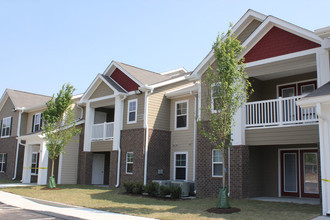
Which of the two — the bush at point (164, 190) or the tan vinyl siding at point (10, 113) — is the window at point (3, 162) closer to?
the tan vinyl siding at point (10, 113)

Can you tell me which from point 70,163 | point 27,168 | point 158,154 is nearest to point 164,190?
point 158,154

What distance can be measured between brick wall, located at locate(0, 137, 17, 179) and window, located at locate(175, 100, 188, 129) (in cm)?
1680

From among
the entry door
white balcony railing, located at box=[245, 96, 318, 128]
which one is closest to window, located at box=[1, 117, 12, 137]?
the entry door

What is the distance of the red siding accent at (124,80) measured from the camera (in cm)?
2179

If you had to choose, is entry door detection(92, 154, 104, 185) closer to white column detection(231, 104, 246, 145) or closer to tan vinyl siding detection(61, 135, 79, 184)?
tan vinyl siding detection(61, 135, 79, 184)

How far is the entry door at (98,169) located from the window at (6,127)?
38.8 ft

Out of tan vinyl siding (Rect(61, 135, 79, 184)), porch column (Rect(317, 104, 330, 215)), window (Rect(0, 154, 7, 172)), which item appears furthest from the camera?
window (Rect(0, 154, 7, 172))

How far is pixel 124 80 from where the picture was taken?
22.6 metres

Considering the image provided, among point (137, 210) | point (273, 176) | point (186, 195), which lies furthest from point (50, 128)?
point (273, 176)

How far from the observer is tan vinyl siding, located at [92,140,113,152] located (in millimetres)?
22244

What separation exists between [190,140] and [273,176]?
5583 mm

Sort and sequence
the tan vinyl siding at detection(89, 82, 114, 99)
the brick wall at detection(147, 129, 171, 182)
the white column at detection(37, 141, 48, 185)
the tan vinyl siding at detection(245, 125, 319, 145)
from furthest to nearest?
the white column at detection(37, 141, 48, 185) < the tan vinyl siding at detection(89, 82, 114, 99) < the brick wall at detection(147, 129, 171, 182) < the tan vinyl siding at detection(245, 125, 319, 145)

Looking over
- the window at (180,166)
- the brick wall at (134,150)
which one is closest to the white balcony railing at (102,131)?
the brick wall at (134,150)

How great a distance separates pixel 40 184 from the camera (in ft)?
77.0
